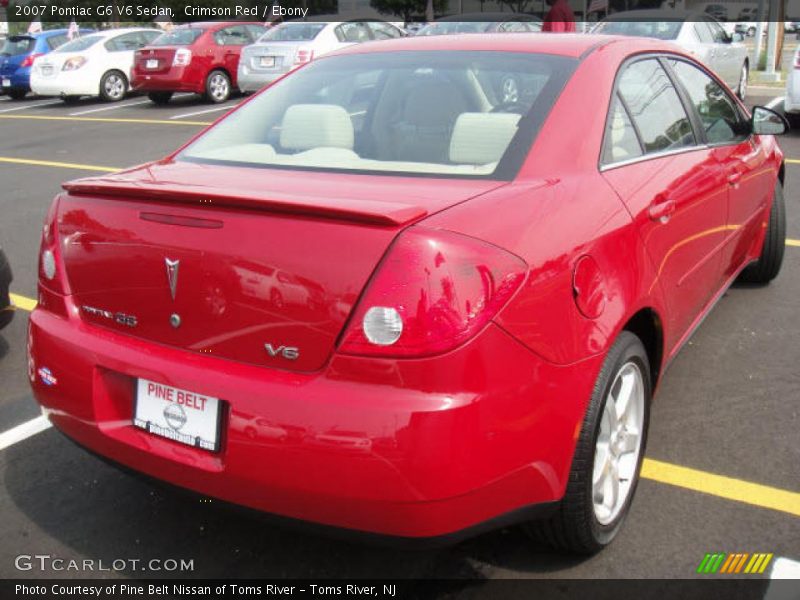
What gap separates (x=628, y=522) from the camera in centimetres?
279

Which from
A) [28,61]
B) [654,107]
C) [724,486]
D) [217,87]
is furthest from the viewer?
[28,61]

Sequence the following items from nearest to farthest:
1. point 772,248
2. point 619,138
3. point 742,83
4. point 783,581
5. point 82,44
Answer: point 783,581 → point 619,138 → point 772,248 → point 742,83 → point 82,44

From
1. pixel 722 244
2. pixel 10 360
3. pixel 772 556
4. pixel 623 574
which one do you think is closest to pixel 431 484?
pixel 623 574

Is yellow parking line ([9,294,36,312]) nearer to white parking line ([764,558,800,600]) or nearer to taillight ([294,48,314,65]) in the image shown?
white parking line ([764,558,800,600])

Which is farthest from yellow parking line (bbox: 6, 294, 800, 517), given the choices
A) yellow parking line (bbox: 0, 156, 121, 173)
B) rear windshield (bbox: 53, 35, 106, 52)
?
rear windshield (bbox: 53, 35, 106, 52)

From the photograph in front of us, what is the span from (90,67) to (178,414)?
1635 cm

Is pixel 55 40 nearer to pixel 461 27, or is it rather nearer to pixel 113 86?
pixel 113 86

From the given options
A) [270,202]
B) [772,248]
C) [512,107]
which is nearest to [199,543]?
[270,202]

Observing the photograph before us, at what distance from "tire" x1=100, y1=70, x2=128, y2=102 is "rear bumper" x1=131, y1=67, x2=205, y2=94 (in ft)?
4.55

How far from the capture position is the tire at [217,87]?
52.9 feet

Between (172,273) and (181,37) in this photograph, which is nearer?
(172,273)

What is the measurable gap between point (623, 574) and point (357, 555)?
32.7 inches

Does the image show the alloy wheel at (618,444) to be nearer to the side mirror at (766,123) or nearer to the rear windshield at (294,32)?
the side mirror at (766,123)

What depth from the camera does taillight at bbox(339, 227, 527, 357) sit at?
196 centimetres
